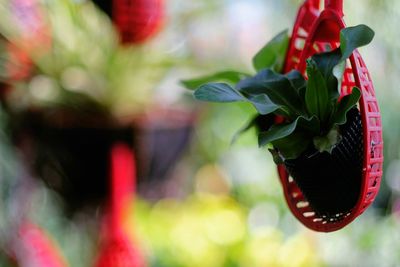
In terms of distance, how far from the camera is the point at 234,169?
160 cm

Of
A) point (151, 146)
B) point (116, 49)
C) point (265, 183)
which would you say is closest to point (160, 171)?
point (151, 146)

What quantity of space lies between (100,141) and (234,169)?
0.74 metres

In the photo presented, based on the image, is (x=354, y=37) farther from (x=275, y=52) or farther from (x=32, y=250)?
(x=32, y=250)

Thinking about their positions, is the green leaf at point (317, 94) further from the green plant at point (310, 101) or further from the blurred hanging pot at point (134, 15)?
the blurred hanging pot at point (134, 15)

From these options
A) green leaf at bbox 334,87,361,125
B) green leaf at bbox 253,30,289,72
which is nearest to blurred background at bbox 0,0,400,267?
green leaf at bbox 253,30,289,72

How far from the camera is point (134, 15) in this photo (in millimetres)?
744

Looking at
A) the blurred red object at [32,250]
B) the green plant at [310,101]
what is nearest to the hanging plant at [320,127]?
the green plant at [310,101]

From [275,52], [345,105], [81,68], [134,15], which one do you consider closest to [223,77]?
[275,52]

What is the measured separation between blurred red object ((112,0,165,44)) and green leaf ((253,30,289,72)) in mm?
317

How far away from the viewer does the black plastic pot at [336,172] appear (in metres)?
0.34

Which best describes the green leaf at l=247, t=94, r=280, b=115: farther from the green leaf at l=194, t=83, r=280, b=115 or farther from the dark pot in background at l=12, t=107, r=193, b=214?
the dark pot in background at l=12, t=107, r=193, b=214

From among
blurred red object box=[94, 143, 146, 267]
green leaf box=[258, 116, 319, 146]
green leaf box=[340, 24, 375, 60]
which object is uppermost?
green leaf box=[340, 24, 375, 60]

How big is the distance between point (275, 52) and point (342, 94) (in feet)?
0.30

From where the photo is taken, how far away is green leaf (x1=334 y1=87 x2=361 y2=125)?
325mm
